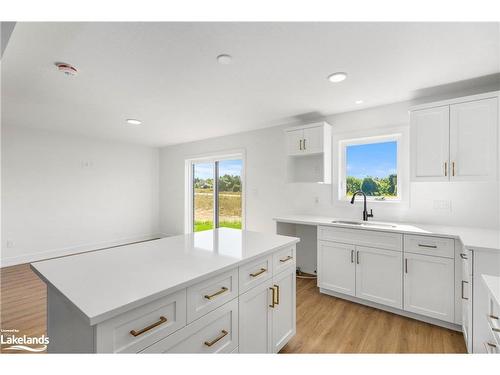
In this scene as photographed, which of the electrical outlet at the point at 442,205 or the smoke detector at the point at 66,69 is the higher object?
the smoke detector at the point at 66,69

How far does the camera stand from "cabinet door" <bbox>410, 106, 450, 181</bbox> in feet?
7.48

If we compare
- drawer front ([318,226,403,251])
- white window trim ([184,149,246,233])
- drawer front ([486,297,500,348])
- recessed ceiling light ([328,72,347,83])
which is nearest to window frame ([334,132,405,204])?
drawer front ([318,226,403,251])

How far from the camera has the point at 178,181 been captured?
5520mm

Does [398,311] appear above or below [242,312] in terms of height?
below

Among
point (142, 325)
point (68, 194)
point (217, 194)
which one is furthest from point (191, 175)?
point (142, 325)

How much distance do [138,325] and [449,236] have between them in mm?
2464

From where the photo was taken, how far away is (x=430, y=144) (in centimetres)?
236

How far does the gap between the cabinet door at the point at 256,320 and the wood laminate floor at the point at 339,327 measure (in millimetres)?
466

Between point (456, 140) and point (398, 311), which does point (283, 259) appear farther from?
point (456, 140)

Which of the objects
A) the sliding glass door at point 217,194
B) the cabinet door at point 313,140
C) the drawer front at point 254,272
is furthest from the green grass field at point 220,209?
the drawer front at point 254,272

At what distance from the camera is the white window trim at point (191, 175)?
434 centimetres

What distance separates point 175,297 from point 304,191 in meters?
2.86

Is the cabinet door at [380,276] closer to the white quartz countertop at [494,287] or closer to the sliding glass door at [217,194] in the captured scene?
the white quartz countertop at [494,287]
